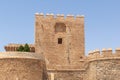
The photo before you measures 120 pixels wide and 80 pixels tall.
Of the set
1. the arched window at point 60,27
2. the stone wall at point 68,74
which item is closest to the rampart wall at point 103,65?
the stone wall at point 68,74

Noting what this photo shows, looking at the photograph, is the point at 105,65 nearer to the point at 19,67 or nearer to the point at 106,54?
the point at 106,54

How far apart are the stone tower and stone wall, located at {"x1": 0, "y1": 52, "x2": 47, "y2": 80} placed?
33.1ft

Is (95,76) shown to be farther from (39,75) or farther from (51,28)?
(51,28)

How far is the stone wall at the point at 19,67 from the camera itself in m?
30.5


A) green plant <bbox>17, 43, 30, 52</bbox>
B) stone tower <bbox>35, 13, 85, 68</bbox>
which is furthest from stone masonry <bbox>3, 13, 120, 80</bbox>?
green plant <bbox>17, 43, 30, 52</bbox>

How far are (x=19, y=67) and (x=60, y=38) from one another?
41.1 feet

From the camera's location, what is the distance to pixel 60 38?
4266cm

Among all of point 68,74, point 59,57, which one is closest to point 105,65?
point 68,74

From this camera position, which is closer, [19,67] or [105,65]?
[105,65]

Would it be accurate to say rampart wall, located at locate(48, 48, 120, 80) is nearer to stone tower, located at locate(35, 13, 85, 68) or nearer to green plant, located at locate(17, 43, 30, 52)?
stone tower, located at locate(35, 13, 85, 68)

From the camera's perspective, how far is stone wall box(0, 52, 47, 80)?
30484 mm

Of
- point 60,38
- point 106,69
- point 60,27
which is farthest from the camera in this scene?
point 60,27

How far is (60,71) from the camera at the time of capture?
34.1 metres

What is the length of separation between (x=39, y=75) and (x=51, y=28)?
469 inches
